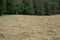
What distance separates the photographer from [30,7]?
13219 millimetres

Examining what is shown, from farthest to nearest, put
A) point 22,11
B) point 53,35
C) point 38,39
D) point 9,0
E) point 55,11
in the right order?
point 55,11 → point 22,11 → point 9,0 → point 53,35 → point 38,39

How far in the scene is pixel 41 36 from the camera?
19.7ft

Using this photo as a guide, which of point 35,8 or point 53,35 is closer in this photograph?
point 53,35

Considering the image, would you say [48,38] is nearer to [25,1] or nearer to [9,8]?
[9,8]

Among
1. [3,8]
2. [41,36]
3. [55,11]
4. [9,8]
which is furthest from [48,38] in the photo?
[55,11]

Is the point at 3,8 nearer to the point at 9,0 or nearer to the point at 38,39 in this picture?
the point at 9,0

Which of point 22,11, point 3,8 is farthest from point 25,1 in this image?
point 3,8

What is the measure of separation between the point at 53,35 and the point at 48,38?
439 millimetres

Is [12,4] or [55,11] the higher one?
[12,4]

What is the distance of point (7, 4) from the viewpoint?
1188 cm

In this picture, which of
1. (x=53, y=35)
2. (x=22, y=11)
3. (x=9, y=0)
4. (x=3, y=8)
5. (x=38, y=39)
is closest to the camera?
(x=38, y=39)

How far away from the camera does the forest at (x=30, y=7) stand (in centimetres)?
1182

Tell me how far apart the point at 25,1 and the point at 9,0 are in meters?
1.71

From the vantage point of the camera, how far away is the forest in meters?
11.8
